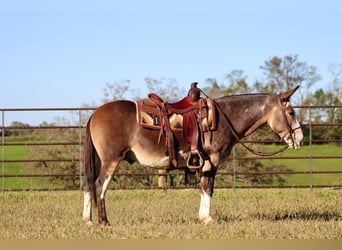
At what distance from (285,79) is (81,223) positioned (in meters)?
21.3

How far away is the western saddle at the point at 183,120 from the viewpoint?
23.8ft

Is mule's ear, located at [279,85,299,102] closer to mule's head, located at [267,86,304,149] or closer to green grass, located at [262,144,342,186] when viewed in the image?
mule's head, located at [267,86,304,149]

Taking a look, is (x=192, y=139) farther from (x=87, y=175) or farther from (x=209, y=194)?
(x=87, y=175)

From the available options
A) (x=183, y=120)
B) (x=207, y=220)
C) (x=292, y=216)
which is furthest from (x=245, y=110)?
(x=292, y=216)

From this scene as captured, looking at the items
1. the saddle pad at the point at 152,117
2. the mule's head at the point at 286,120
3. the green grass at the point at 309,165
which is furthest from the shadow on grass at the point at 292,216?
the green grass at the point at 309,165

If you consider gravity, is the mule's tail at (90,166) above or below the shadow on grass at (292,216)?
above

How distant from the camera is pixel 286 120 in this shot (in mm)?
7648

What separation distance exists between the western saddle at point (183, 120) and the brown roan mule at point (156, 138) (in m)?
0.09

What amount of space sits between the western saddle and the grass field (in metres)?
0.95

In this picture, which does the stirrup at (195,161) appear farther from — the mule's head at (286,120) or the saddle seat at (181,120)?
the mule's head at (286,120)

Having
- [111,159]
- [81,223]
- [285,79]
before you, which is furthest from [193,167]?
[285,79]

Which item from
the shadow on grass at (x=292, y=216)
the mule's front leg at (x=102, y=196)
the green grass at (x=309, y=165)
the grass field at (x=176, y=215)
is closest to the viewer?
the grass field at (x=176, y=215)

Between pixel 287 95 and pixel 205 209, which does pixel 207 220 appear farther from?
pixel 287 95

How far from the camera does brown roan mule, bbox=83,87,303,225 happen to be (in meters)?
7.22
